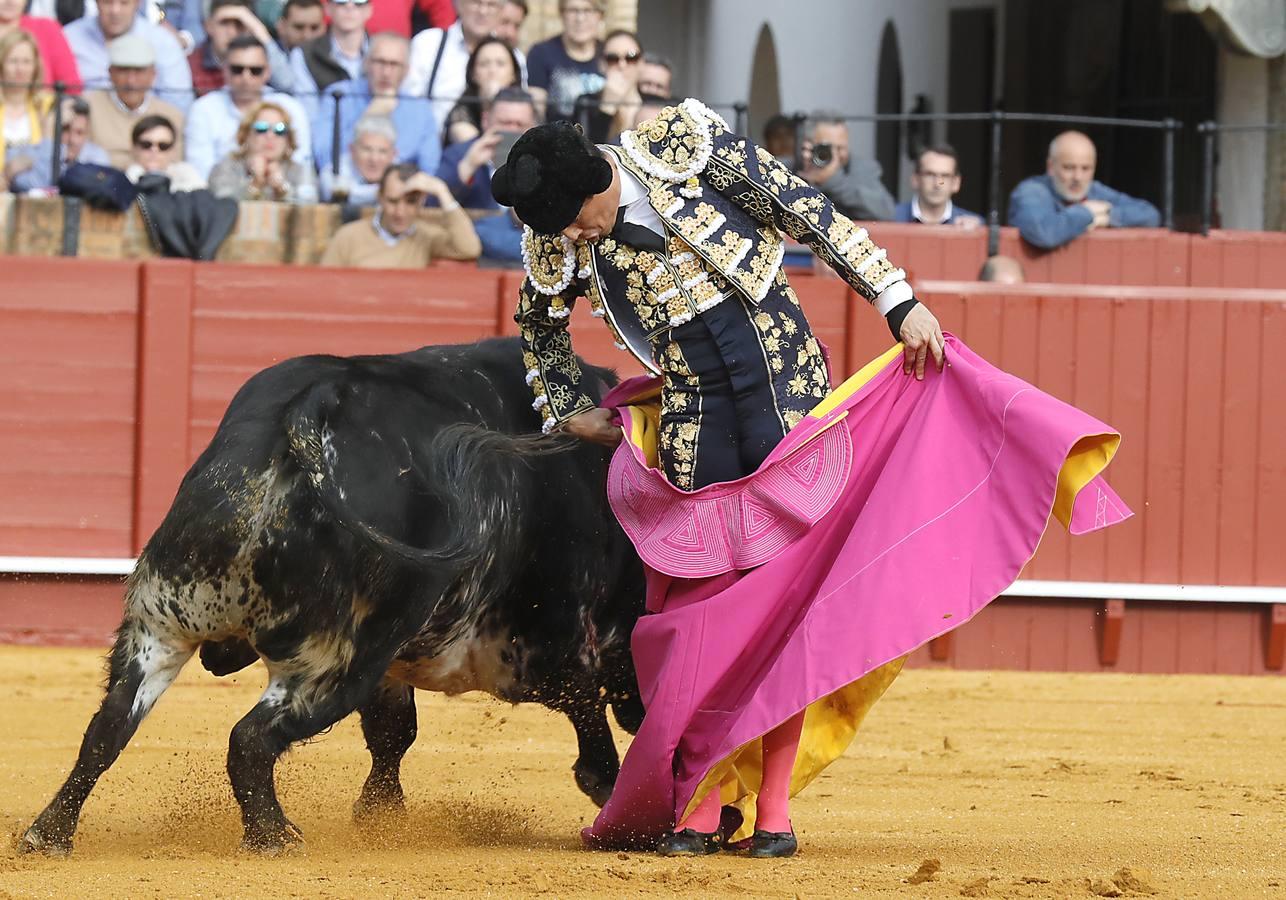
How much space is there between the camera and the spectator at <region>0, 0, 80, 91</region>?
7.73 meters

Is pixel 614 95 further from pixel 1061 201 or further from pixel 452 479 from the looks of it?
pixel 452 479

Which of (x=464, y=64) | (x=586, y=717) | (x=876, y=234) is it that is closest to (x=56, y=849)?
(x=586, y=717)

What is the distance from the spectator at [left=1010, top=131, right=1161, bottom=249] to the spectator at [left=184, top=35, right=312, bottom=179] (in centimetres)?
267

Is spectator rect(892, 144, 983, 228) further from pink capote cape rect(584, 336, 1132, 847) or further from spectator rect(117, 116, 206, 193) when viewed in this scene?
pink capote cape rect(584, 336, 1132, 847)

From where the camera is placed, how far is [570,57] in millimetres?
8109

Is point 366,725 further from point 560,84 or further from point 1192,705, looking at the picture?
point 560,84

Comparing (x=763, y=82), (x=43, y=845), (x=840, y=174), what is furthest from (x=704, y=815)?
(x=763, y=82)

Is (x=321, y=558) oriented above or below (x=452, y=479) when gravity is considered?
below

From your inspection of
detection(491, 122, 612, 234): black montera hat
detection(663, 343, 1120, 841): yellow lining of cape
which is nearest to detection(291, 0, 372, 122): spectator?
detection(663, 343, 1120, 841): yellow lining of cape

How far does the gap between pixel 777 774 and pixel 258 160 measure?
4309 millimetres

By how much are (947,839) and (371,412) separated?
4.38 feet

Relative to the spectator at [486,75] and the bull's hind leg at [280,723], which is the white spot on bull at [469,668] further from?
the spectator at [486,75]

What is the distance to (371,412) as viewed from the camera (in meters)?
3.49

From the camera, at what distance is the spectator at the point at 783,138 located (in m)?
7.84
